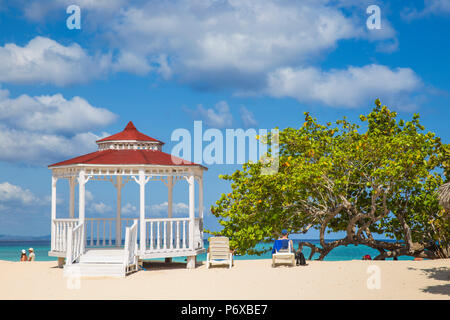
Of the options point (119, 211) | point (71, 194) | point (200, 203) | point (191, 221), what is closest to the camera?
point (191, 221)

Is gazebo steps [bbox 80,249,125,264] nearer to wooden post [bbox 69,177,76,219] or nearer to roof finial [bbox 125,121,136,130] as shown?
wooden post [bbox 69,177,76,219]

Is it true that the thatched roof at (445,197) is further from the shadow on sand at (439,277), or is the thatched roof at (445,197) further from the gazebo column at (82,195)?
the gazebo column at (82,195)

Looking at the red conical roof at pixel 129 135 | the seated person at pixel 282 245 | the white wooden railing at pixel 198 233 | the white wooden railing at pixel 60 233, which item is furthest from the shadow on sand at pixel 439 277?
the white wooden railing at pixel 60 233

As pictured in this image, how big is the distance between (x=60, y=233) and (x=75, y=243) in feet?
5.39

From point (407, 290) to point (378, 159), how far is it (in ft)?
27.6

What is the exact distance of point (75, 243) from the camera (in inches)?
600

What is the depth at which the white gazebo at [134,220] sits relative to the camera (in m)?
15.0

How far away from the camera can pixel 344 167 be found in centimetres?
1847

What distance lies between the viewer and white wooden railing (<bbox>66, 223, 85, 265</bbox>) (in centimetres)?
1482

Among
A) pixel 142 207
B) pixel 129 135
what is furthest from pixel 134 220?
pixel 129 135

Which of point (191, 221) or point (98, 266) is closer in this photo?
point (98, 266)

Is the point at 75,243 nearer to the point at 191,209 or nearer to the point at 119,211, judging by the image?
the point at 191,209
